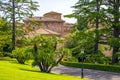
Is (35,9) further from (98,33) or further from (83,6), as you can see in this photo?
(98,33)

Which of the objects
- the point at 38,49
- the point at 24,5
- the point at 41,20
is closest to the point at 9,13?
the point at 24,5

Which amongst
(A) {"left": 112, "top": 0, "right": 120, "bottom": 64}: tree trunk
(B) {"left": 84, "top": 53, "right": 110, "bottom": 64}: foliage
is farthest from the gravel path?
(B) {"left": 84, "top": 53, "right": 110, "bottom": 64}: foliage

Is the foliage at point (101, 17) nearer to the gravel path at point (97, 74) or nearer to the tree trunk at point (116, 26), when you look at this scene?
the tree trunk at point (116, 26)

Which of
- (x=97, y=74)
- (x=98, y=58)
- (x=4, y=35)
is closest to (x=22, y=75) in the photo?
(x=97, y=74)

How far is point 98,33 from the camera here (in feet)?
143

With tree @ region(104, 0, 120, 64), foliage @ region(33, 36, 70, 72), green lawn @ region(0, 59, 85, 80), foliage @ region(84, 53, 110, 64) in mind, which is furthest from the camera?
foliage @ region(84, 53, 110, 64)

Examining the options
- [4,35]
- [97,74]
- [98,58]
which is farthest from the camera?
[98,58]

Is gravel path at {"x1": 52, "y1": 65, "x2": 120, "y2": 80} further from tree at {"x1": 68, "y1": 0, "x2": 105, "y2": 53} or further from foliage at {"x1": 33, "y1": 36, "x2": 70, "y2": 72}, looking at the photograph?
tree at {"x1": 68, "y1": 0, "x2": 105, "y2": 53}

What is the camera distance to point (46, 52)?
29.3 metres

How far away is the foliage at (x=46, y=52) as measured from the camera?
94.4 feet

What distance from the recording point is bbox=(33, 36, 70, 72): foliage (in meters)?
28.8

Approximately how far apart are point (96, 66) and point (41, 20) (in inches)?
3446

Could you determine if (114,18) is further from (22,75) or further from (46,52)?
(22,75)

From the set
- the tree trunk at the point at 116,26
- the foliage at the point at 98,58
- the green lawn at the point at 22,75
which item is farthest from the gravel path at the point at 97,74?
the green lawn at the point at 22,75
